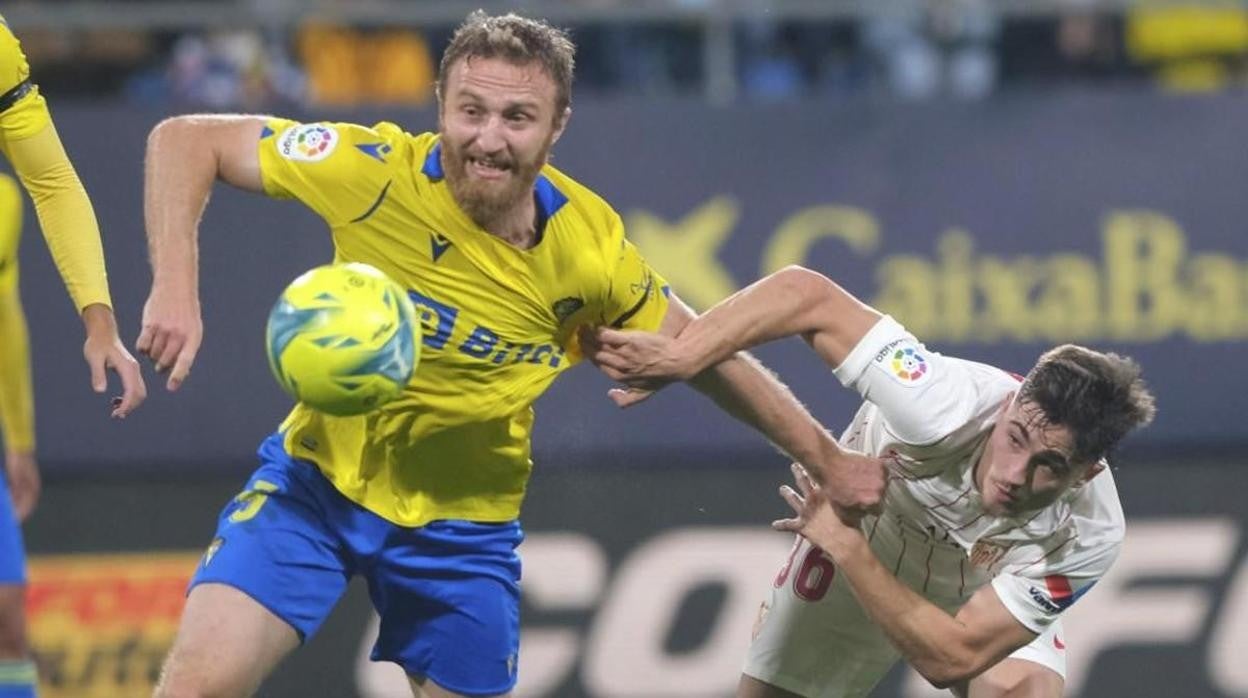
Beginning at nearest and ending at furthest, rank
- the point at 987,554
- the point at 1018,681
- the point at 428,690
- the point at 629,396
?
the point at 629,396 < the point at 428,690 < the point at 987,554 < the point at 1018,681

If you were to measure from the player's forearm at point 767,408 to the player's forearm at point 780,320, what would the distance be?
0.09 metres

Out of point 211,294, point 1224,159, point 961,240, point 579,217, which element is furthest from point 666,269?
point 579,217

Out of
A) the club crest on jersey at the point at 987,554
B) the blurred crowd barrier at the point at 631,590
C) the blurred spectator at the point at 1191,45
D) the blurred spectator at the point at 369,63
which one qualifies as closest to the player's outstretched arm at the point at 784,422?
the club crest on jersey at the point at 987,554

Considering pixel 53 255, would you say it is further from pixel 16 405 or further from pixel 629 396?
pixel 629 396

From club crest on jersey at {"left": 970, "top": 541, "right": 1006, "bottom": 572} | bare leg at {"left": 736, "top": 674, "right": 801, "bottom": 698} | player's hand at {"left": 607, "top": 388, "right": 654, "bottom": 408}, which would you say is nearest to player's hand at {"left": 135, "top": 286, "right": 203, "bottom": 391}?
player's hand at {"left": 607, "top": 388, "right": 654, "bottom": 408}

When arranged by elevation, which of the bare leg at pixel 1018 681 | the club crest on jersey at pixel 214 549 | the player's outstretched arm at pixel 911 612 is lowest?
the bare leg at pixel 1018 681

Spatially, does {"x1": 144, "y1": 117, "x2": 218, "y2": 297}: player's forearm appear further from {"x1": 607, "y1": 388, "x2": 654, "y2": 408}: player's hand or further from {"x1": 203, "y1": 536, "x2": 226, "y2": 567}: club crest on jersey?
{"x1": 607, "y1": 388, "x2": 654, "y2": 408}: player's hand

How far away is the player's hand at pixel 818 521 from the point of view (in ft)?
19.6

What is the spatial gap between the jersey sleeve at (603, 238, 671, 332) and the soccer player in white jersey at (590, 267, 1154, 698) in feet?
0.29

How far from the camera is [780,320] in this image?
587 cm

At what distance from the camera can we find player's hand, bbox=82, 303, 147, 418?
5605 millimetres

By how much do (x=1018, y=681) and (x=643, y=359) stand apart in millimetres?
1718

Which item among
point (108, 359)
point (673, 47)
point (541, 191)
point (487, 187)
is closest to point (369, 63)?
point (673, 47)

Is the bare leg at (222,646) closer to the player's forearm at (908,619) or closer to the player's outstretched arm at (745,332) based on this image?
the player's outstretched arm at (745,332)
